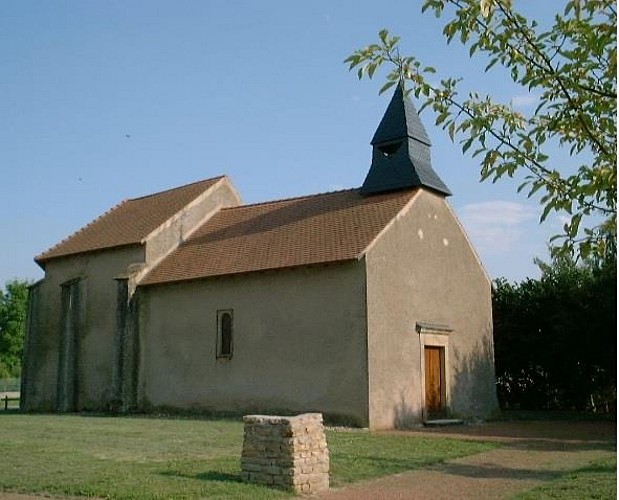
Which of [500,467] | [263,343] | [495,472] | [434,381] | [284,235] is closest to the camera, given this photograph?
[495,472]

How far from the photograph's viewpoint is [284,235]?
2359cm

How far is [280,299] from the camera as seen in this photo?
850 inches

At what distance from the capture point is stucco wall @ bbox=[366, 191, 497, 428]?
2019cm

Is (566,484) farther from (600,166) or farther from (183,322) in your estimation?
(183,322)

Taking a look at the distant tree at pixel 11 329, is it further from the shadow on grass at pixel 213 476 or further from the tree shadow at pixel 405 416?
the shadow on grass at pixel 213 476

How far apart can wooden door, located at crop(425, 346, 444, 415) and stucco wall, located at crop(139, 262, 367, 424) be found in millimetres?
3582

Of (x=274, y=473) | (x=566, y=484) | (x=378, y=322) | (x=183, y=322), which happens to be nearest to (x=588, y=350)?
(x=378, y=322)

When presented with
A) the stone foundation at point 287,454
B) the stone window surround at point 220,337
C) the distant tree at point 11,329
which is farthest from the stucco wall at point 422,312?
the distant tree at point 11,329

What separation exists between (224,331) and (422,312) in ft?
21.5

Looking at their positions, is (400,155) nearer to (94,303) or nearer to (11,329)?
(94,303)

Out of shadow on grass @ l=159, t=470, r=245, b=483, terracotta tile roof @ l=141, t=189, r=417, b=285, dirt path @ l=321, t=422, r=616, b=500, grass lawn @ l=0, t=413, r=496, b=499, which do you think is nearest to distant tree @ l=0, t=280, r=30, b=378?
terracotta tile roof @ l=141, t=189, r=417, b=285

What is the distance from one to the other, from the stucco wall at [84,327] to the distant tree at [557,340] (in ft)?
50.6

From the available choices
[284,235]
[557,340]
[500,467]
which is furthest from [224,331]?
[557,340]

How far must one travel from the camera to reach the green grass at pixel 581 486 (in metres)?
9.18
